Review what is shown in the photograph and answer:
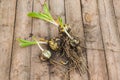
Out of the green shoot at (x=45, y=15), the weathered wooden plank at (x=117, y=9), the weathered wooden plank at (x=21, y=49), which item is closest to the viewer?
the weathered wooden plank at (x=21, y=49)

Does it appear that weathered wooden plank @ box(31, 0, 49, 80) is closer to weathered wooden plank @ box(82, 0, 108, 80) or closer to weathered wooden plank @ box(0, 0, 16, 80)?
weathered wooden plank @ box(0, 0, 16, 80)

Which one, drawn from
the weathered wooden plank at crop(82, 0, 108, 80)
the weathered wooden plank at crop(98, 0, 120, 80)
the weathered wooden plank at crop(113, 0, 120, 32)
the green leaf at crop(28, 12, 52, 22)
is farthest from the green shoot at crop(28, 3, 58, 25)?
the weathered wooden plank at crop(113, 0, 120, 32)

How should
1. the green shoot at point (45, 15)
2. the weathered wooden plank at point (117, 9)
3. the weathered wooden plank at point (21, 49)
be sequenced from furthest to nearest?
the weathered wooden plank at point (117, 9)
the green shoot at point (45, 15)
the weathered wooden plank at point (21, 49)

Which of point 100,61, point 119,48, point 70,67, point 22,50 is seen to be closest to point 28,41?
point 22,50

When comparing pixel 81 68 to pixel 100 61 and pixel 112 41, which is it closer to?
pixel 100 61

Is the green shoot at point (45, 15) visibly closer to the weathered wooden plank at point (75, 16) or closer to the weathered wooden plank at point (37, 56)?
the weathered wooden plank at point (37, 56)

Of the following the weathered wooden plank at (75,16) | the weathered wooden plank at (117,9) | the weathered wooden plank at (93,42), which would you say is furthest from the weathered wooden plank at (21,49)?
the weathered wooden plank at (117,9)
